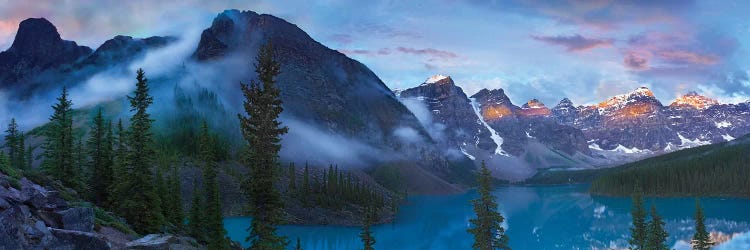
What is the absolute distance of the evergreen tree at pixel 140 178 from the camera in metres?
46.4

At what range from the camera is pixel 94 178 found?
65.2m

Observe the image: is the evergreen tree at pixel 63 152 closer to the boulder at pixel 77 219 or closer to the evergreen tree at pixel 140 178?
the evergreen tree at pixel 140 178

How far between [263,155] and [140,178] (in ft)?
66.2

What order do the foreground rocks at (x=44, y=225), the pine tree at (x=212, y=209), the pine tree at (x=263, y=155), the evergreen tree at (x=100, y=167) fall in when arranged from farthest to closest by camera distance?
the pine tree at (x=212, y=209) → the evergreen tree at (x=100, y=167) → the pine tree at (x=263, y=155) → the foreground rocks at (x=44, y=225)

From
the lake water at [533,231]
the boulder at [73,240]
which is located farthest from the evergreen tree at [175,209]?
the boulder at [73,240]

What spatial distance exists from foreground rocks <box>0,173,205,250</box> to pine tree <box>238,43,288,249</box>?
227 inches

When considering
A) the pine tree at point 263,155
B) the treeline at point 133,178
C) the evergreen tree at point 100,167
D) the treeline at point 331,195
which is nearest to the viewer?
the pine tree at point 263,155

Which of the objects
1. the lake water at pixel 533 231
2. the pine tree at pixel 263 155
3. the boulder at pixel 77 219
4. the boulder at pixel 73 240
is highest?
the pine tree at pixel 263 155

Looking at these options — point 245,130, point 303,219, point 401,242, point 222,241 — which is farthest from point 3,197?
point 303,219

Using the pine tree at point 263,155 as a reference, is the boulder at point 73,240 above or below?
below

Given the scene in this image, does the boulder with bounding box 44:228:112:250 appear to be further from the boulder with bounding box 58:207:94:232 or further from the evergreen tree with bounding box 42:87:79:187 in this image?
the evergreen tree with bounding box 42:87:79:187

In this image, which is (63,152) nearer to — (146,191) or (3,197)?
(146,191)

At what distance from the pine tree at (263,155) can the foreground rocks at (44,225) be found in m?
5.78

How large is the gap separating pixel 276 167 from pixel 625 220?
541 feet
